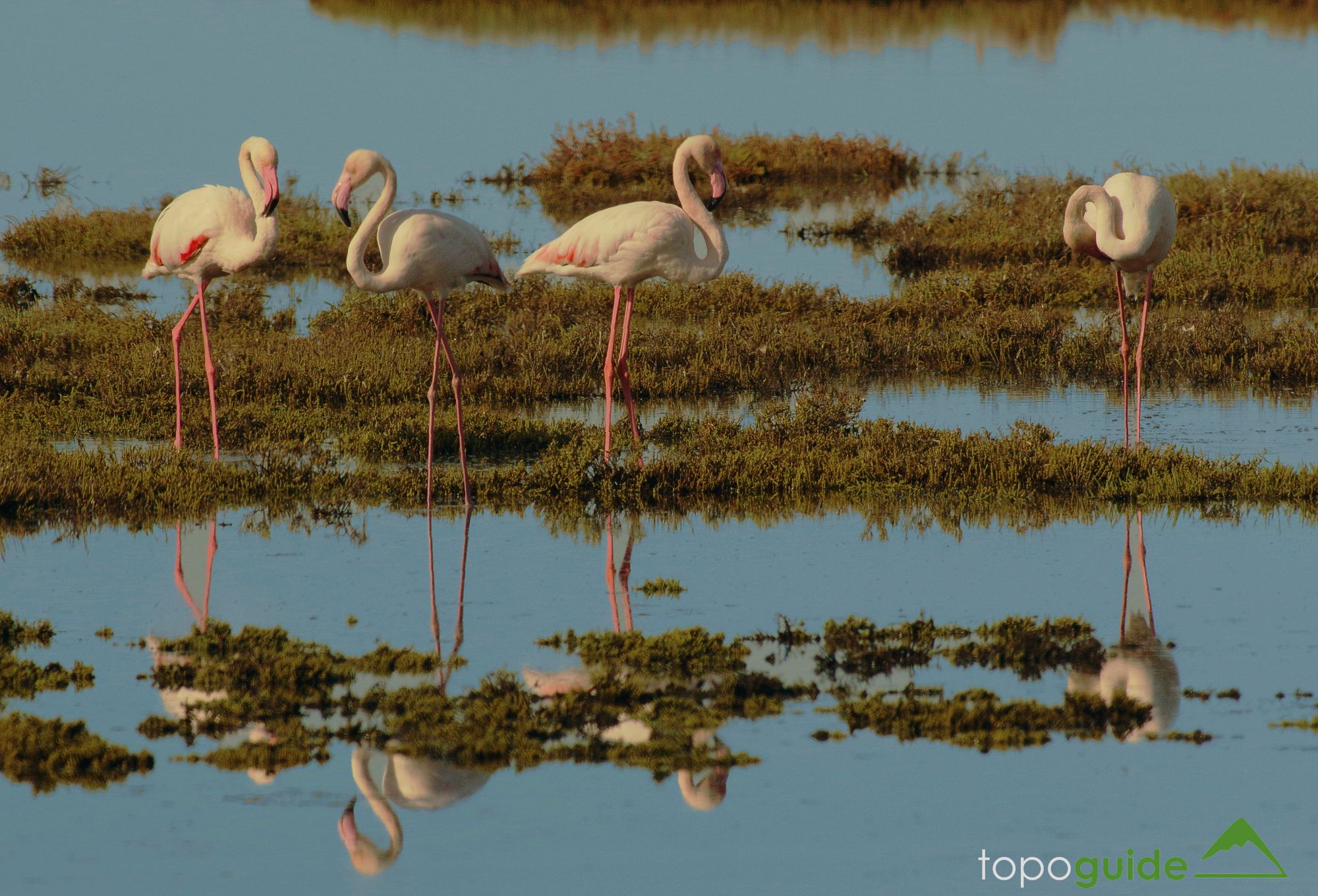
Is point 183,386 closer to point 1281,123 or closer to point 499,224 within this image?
point 499,224

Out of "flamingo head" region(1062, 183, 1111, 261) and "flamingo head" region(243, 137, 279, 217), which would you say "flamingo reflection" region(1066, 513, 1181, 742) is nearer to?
"flamingo head" region(1062, 183, 1111, 261)

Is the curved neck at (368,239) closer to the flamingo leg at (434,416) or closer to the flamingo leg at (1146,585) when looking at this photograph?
the flamingo leg at (434,416)

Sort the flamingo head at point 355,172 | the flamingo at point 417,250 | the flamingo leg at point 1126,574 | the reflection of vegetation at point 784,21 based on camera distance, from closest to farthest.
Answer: the flamingo leg at point 1126,574 → the flamingo at point 417,250 → the flamingo head at point 355,172 → the reflection of vegetation at point 784,21

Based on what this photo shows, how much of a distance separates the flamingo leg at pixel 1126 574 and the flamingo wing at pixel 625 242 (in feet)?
11.2

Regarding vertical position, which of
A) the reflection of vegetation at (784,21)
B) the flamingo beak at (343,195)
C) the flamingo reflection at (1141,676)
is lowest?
the flamingo reflection at (1141,676)

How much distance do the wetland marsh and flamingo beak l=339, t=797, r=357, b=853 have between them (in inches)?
1.3

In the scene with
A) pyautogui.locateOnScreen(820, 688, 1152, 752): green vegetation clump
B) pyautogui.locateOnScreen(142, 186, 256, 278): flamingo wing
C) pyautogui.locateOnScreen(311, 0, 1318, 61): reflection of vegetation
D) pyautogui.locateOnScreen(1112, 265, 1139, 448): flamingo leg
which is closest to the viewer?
pyautogui.locateOnScreen(820, 688, 1152, 752): green vegetation clump

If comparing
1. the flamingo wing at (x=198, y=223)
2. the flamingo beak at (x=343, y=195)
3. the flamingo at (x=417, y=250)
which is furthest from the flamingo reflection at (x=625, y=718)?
the flamingo wing at (x=198, y=223)

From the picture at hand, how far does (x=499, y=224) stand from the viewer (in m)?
22.2

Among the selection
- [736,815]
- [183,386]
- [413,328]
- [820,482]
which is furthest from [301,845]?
[413,328]

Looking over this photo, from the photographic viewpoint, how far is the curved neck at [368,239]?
32.5 feet

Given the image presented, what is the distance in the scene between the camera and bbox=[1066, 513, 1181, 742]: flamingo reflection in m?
6.63

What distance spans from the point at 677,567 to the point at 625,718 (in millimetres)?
2282

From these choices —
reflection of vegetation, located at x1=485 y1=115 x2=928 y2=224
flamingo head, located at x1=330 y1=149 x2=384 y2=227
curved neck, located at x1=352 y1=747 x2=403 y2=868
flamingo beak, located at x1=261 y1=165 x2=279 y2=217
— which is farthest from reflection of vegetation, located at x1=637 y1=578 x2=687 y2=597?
reflection of vegetation, located at x1=485 y1=115 x2=928 y2=224
